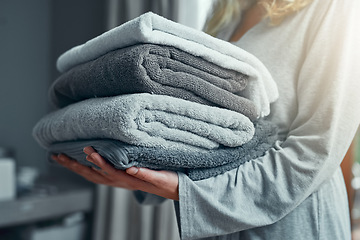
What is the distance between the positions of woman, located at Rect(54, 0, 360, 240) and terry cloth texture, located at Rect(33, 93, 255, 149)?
48mm

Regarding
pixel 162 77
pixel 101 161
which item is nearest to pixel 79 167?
pixel 101 161

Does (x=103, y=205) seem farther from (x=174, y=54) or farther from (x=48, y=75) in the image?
(x=174, y=54)

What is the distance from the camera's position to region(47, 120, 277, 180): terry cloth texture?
0.45 meters

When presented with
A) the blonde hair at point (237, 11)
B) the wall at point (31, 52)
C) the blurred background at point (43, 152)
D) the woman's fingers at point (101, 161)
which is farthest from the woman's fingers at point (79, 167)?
the wall at point (31, 52)

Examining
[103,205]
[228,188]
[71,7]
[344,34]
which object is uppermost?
[71,7]

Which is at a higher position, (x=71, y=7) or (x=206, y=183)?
(x=71, y=7)

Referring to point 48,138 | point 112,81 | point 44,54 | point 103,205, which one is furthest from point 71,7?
point 112,81

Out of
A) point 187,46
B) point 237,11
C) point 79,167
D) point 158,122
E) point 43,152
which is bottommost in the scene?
point 43,152

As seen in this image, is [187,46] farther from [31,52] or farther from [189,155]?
[31,52]

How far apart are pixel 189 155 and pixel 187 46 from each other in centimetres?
16

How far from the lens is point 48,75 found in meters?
2.15

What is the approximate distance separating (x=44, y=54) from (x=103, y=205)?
3.51 feet

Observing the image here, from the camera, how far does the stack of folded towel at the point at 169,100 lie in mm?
451

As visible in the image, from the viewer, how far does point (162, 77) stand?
0.46 m
